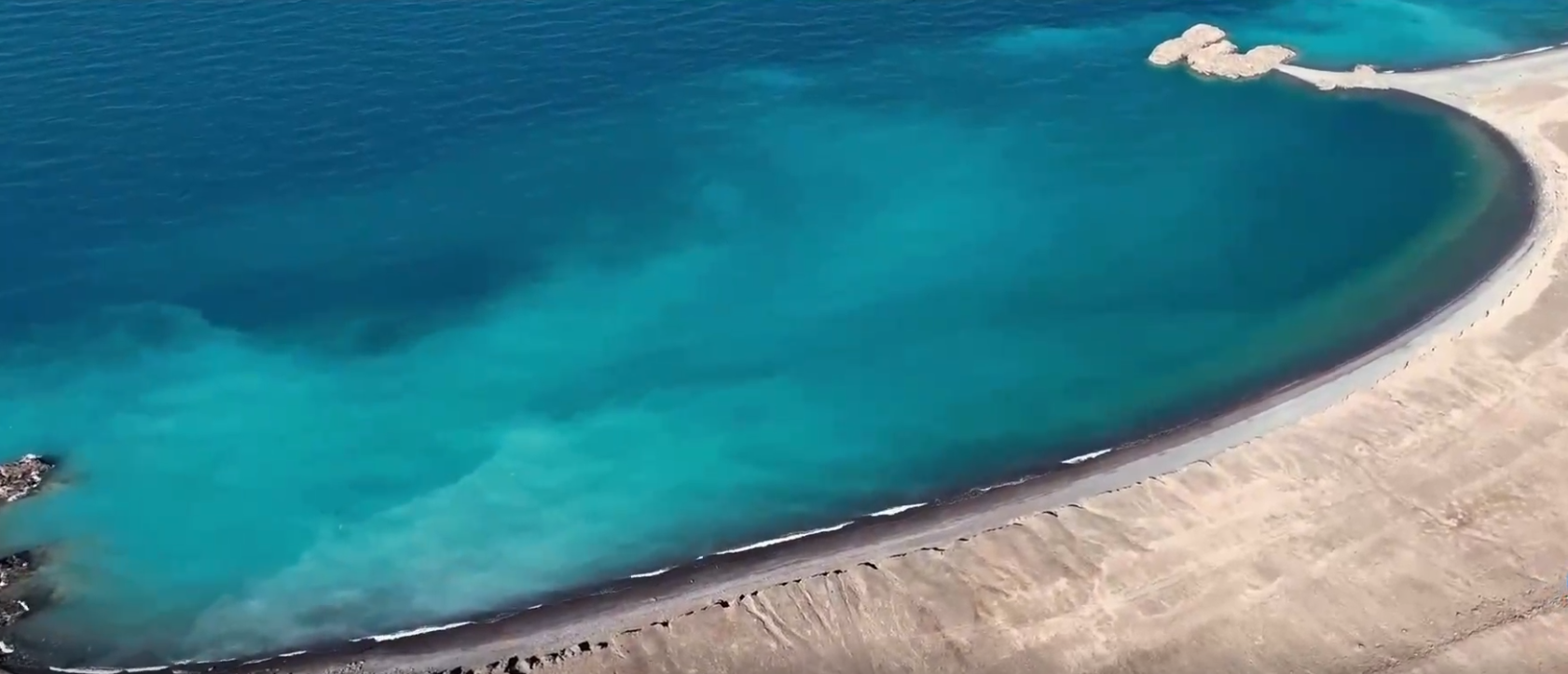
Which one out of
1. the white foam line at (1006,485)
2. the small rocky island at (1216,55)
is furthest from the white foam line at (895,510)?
the small rocky island at (1216,55)

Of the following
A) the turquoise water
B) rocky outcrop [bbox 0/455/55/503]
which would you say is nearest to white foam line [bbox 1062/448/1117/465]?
the turquoise water

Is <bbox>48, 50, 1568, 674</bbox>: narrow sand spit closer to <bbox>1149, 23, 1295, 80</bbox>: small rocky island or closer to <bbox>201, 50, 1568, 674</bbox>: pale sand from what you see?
<bbox>201, 50, 1568, 674</bbox>: pale sand

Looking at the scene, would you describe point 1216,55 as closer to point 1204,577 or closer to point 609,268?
point 609,268

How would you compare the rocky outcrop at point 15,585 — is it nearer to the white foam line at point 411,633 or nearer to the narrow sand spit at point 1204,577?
the narrow sand spit at point 1204,577

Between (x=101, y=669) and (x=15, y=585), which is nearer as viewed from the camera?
(x=101, y=669)

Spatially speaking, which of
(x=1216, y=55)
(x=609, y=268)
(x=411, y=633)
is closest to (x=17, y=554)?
(x=411, y=633)

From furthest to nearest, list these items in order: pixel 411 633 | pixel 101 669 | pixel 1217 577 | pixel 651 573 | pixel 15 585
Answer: pixel 651 573
pixel 15 585
pixel 411 633
pixel 1217 577
pixel 101 669

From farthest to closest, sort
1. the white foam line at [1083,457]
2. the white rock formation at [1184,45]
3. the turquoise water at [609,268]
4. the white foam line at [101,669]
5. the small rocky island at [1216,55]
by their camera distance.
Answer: the white rock formation at [1184,45], the small rocky island at [1216,55], the white foam line at [1083,457], the turquoise water at [609,268], the white foam line at [101,669]
